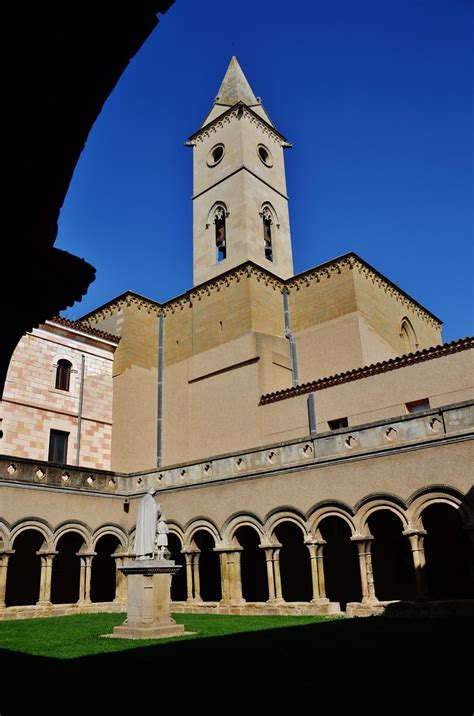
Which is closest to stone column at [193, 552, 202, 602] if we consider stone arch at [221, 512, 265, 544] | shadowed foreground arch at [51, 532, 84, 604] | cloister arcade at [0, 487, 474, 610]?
cloister arcade at [0, 487, 474, 610]

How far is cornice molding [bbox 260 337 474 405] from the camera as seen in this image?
60.7ft

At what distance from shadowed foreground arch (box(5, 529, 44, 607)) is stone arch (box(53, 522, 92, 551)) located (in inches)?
54.5

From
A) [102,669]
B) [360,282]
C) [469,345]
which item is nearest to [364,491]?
[469,345]

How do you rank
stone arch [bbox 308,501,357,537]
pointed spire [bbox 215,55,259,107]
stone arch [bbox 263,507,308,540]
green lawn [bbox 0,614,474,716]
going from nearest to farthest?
green lawn [bbox 0,614,474,716], stone arch [bbox 308,501,357,537], stone arch [bbox 263,507,308,540], pointed spire [bbox 215,55,259,107]

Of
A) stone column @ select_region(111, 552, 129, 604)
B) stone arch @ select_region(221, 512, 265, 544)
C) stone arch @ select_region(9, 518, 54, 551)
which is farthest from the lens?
stone column @ select_region(111, 552, 129, 604)

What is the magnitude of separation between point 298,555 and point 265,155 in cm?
1991

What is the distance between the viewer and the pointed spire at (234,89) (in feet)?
102

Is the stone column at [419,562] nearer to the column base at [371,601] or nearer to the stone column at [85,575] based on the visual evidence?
the column base at [371,601]

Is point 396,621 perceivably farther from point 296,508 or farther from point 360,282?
point 360,282

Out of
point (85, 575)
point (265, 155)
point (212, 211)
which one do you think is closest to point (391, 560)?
point (85, 575)

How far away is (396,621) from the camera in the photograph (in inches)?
485

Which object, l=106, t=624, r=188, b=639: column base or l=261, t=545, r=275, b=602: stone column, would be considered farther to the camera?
l=261, t=545, r=275, b=602: stone column

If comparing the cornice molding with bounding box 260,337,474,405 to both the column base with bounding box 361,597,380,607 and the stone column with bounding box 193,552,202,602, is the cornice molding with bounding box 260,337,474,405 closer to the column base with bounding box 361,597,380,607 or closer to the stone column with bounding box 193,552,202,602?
the stone column with bounding box 193,552,202,602

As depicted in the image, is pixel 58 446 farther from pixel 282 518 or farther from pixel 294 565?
pixel 282 518
